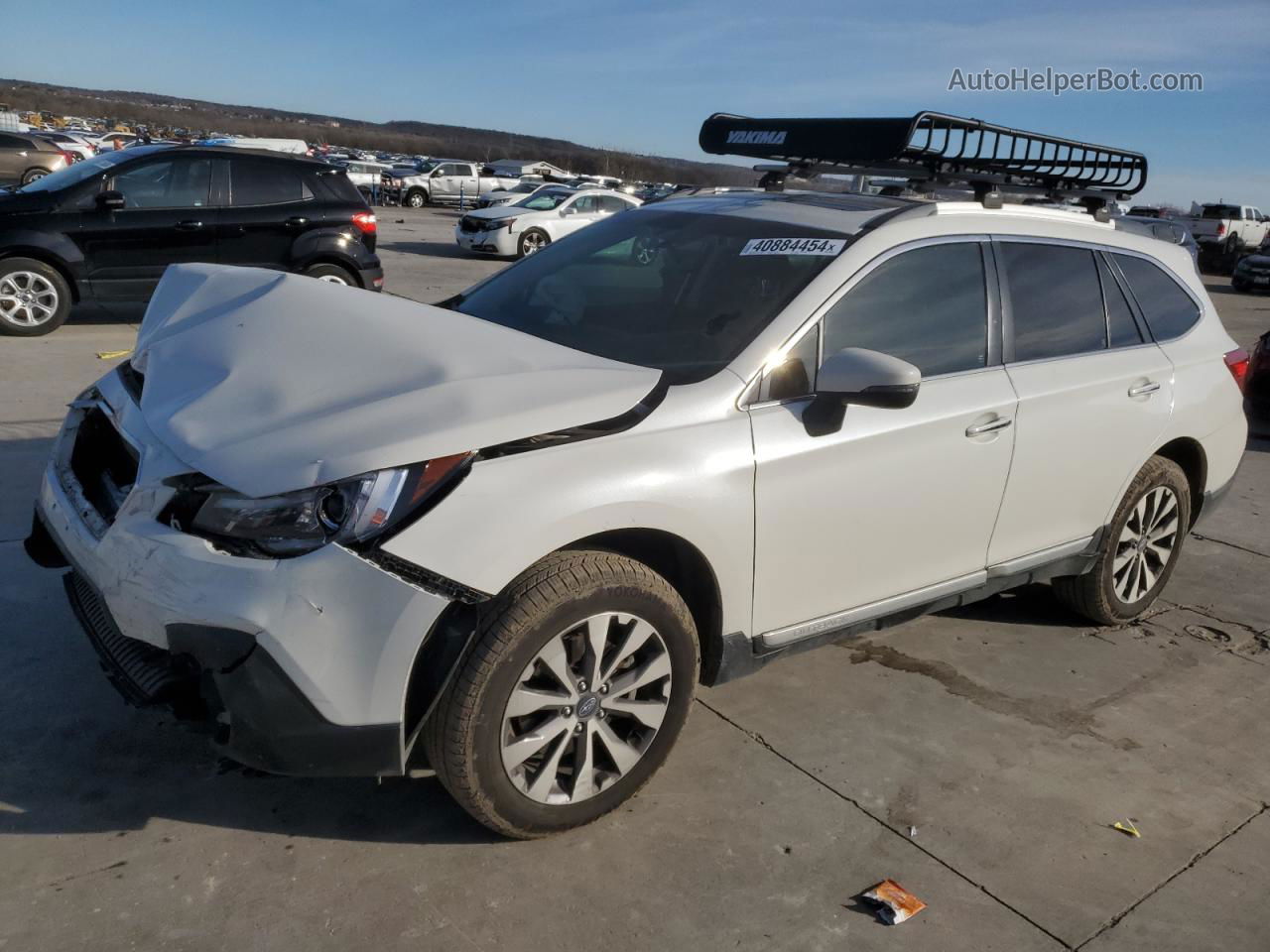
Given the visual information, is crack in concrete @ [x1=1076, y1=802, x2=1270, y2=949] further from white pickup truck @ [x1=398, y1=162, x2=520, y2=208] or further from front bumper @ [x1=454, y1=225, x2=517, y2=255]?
white pickup truck @ [x1=398, y1=162, x2=520, y2=208]

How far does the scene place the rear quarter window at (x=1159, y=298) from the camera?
4531 millimetres

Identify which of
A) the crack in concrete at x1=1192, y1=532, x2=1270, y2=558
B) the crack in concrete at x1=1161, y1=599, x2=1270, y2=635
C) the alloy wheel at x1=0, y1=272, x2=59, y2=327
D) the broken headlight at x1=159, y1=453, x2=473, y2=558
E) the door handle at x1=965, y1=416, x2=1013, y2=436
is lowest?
the crack in concrete at x1=1161, y1=599, x2=1270, y2=635

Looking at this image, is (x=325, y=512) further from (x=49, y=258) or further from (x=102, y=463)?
(x=49, y=258)

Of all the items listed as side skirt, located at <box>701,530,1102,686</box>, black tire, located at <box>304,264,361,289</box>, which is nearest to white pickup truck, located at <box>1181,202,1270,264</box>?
black tire, located at <box>304,264,361,289</box>

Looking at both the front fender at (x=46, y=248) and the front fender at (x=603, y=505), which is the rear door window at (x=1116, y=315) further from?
the front fender at (x=46, y=248)

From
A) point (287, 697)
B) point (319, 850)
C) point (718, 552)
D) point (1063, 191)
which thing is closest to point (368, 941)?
point (319, 850)

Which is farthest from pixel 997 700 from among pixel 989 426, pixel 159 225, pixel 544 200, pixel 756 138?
pixel 544 200

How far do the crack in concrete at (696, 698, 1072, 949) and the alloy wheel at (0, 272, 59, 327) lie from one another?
26.3 ft

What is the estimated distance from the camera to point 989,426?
12.1 feet

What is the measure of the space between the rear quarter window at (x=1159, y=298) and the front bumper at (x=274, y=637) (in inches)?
135

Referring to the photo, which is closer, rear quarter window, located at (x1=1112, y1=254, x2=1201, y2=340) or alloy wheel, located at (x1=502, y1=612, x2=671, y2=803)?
alloy wheel, located at (x1=502, y1=612, x2=671, y2=803)

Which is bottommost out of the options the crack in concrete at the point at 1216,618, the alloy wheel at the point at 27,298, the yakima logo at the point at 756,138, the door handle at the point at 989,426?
the crack in concrete at the point at 1216,618

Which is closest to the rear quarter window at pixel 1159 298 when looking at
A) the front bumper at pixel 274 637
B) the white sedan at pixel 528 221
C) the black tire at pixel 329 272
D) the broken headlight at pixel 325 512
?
the broken headlight at pixel 325 512

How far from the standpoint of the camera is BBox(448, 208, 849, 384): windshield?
11.2 feet
